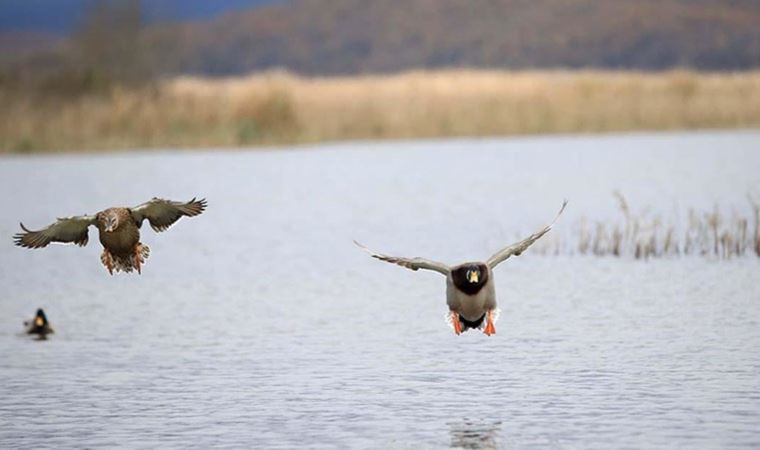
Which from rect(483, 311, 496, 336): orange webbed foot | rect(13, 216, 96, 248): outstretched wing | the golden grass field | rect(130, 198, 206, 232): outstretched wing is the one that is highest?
the golden grass field

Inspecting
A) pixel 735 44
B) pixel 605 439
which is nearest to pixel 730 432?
pixel 605 439

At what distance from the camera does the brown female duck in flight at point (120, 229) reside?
45.3 ft

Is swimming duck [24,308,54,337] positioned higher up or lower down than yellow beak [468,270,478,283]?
lower down

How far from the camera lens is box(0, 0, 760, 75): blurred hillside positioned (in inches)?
4122

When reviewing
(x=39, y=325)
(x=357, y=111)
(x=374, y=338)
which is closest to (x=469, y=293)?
(x=374, y=338)

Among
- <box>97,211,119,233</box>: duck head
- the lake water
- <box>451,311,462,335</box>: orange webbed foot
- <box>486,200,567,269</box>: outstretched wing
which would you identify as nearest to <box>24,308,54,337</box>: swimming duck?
the lake water

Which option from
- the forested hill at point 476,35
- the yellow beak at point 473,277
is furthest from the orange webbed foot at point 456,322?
the forested hill at point 476,35

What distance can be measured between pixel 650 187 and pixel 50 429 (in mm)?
23046

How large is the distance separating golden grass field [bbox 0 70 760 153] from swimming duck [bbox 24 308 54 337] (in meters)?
23.6

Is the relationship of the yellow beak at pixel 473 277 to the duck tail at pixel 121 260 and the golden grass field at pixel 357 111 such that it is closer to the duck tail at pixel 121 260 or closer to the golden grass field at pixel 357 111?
the duck tail at pixel 121 260

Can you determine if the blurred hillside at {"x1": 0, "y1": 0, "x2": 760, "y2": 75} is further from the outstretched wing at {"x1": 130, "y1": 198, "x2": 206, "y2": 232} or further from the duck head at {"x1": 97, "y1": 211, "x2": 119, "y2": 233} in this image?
the duck head at {"x1": 97, "y1": 211, "x2": 119, "y2": 233}

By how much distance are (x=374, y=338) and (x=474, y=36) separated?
10143cm

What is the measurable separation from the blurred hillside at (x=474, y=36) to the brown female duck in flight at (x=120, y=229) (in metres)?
81.1

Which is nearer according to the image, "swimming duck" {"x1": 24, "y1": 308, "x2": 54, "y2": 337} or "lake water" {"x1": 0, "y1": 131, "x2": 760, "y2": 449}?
"lake water" {"x1": 0, "y1": 131, "x2": 760, "y2": 449}
